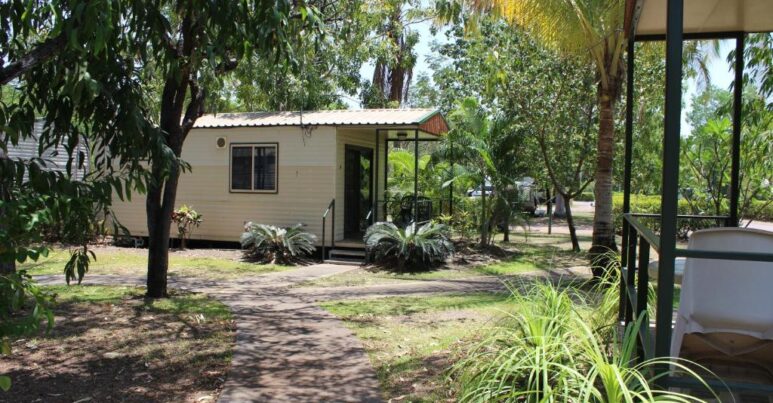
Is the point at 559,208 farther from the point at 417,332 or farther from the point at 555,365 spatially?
the point at 555,365

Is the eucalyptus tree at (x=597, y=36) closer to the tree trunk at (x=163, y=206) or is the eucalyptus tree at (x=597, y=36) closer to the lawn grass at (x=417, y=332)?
the lawn grass at (x=417, y=332)

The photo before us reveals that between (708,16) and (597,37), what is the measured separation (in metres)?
5.35

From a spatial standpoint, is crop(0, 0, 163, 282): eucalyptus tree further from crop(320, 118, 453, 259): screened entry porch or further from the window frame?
the window frame

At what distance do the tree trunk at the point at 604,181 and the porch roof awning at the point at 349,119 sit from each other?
3.97m

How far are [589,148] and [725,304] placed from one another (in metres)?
14.5

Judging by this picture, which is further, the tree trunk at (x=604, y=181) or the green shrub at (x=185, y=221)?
the green shrub at (x=185, y=221)

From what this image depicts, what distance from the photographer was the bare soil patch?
4945 millimetres

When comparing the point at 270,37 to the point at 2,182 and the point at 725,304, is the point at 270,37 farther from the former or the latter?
the point at 725,304

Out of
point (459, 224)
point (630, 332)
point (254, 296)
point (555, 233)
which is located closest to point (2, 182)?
point (630, 332)

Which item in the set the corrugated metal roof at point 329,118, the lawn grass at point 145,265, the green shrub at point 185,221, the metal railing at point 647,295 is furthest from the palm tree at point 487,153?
the metal railing at point 647,295

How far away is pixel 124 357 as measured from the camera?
5848mm

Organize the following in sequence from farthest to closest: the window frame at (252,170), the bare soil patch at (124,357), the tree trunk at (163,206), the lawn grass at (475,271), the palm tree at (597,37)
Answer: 1. the window frame at (252,170)
2. the lawn grass at (475,271)
3. the palm tree at (597,37)
4. the tree trunk at (163,206)
5. the bare soil patch at (124,357)

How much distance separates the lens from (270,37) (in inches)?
210

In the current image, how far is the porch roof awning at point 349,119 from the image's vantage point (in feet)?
45.8
